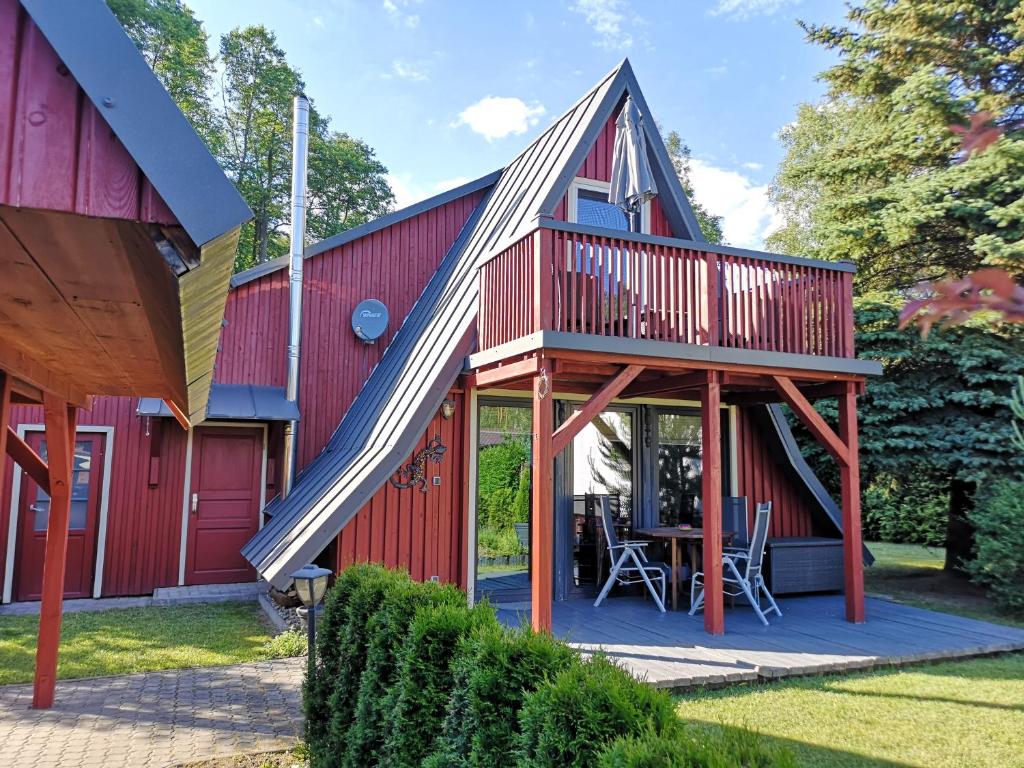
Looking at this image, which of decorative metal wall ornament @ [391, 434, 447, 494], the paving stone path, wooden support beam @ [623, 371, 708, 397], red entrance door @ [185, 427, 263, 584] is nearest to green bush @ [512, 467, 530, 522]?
decorative metal wall ornament @ [391, 434, 447, 494]

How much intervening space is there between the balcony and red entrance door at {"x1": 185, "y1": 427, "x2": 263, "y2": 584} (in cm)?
416

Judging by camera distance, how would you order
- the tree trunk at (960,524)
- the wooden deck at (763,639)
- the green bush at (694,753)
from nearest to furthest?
1. the green bush at (694,753)
2. the wooden deck at (763,639)
3. the tree trunk at (960,524)

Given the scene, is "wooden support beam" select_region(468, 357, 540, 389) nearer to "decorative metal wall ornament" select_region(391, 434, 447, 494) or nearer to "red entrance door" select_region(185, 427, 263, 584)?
"decorative metal wall ornament" select_region(391, 434, 447, 494)

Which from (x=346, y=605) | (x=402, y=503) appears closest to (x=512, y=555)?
(x=402, y=503)

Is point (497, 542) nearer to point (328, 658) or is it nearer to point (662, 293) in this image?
point (662, 293)

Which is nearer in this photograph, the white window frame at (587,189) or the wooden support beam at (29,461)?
the wooden support beam at (29,461)

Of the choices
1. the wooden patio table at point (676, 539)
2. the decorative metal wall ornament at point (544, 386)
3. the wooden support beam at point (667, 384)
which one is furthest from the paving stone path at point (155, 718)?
the wooden support beam at point (667, 384)

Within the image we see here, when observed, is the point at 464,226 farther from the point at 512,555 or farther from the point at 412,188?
the point at 412,188

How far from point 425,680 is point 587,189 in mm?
7113

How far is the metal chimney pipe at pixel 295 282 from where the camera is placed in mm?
8586

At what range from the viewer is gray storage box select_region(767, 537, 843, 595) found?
7.77m

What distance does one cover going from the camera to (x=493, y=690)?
2443 mm

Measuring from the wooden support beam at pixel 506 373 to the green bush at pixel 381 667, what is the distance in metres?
2.63

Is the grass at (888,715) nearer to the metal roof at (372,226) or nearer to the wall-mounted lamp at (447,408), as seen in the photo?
the wall-mounted lamp at (447,408)
